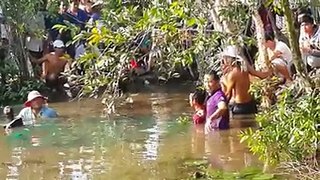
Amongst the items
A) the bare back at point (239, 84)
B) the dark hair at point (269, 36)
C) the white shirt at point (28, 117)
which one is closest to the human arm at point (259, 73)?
the bare back at point (239, 84)

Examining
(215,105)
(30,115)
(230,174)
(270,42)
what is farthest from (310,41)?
(230,174)

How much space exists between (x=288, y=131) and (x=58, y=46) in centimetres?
771

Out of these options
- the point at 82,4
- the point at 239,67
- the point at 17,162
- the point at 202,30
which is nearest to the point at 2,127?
the point at 17,162

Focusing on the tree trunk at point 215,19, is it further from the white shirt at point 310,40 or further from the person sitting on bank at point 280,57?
the white shirt at point 310,40

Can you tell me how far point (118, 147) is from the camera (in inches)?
352

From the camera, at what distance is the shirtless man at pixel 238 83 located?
9.74 m

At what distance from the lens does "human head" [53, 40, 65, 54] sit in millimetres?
13555

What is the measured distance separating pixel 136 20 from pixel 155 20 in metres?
0.42

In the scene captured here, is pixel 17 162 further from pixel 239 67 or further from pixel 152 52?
pixel 239 67

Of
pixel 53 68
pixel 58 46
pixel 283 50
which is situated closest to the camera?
pixel 283 50

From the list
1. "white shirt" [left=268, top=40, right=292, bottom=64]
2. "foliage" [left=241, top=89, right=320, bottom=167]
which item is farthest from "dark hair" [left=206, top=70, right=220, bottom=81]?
"foliage" [left=241, top=89, right=320, bottom=167]

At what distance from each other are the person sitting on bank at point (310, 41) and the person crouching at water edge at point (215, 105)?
155cm

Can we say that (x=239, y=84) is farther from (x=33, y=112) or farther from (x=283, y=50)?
(x=33, y=112)

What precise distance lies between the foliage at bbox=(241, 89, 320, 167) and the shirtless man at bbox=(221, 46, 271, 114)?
2613 millimetres
